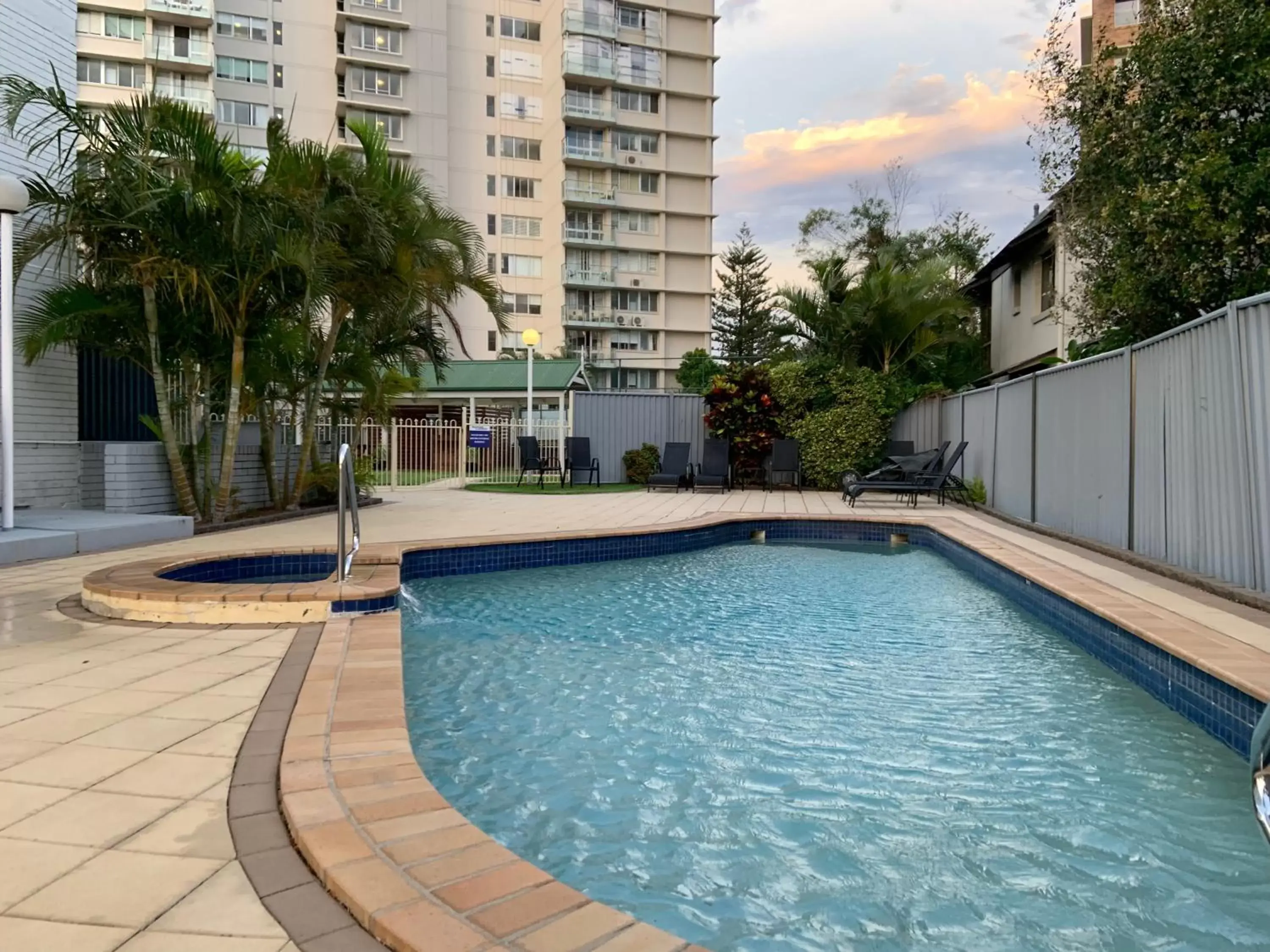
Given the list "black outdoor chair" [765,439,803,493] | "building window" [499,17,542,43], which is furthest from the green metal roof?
"building window" [499,17,542,43]

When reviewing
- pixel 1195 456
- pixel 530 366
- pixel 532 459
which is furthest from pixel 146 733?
pixel 530 366

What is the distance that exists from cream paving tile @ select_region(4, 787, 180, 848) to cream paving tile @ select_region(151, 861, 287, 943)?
0.43 meters

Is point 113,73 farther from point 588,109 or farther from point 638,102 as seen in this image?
point 638,102

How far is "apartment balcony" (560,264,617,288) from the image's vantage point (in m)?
41.6

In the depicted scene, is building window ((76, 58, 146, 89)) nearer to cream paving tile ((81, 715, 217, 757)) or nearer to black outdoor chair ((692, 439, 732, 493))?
black outdoor chair ((692, 439, 732, 493))

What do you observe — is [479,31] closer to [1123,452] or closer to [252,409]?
[252,409]

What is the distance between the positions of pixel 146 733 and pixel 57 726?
14.2 inches

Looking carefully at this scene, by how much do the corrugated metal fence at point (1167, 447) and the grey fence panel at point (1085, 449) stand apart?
0.05 ft

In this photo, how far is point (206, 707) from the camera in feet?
10.4

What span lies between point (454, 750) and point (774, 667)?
1963 millimetres

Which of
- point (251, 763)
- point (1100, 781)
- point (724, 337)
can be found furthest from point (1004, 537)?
point (724, 337)

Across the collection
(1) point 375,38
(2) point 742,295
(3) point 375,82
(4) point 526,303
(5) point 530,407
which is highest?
(1) point 375,38

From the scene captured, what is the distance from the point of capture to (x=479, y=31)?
4106 centimetres

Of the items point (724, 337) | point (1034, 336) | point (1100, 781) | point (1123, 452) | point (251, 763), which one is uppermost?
point (724, 337)
